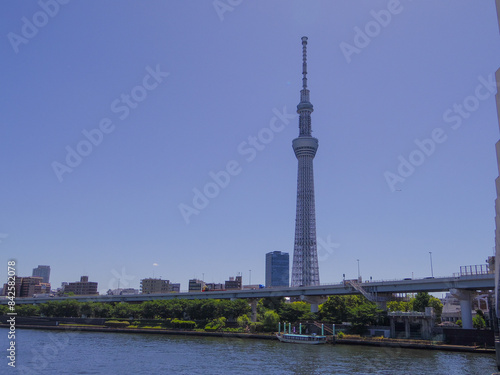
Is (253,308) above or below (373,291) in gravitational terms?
below

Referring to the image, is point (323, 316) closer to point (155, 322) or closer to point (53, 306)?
point (155, 322)

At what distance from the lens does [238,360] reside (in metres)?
53.3

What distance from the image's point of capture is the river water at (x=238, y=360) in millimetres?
46125

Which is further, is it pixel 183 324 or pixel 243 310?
pixel 243 310

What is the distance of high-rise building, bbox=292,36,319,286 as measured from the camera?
168 m

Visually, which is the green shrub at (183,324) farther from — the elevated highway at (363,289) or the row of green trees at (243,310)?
the elevated highway at (363,289)

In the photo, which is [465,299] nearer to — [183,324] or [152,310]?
[183,324]

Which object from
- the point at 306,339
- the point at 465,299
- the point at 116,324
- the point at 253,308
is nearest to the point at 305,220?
the point at 253,308

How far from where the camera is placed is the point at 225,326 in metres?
98.6

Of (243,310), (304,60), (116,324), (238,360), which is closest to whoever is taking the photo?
(238,360)

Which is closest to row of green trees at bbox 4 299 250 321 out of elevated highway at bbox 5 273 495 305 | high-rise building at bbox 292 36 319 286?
elevated highway at bbox 5 273 495 305

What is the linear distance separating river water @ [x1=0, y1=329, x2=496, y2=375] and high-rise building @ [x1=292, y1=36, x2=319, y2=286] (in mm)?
98563

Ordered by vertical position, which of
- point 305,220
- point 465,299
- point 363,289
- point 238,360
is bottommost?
point 238,360

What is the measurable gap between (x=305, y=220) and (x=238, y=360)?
12026 centimetres
